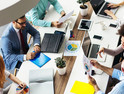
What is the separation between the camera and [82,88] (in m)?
1.74

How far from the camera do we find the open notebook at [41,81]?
69.7 inches

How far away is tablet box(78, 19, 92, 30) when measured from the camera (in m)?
2.45

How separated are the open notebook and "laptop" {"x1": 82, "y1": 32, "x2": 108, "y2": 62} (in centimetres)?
49

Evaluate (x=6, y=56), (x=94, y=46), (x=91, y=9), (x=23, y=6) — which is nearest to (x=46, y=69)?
(x=6, y=56)

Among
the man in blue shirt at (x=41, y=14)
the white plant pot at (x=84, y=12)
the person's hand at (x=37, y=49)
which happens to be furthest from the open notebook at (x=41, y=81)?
the white plant pot at (x=84, y=12)

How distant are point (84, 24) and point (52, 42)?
2.02ft

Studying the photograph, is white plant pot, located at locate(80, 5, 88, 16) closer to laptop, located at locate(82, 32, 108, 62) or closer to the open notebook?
laptop, located at locate(82, 32, 108, 62)

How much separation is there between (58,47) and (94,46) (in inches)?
18.4

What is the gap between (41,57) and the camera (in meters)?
2.13

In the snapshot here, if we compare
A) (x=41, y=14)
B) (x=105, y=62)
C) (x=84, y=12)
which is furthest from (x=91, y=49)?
(x=41, y=14)

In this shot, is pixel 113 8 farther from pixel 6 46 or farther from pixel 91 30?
pixel 6 46

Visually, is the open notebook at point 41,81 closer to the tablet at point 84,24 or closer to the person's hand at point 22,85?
the person's hand at point 22,85

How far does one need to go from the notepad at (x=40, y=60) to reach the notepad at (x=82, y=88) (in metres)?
0.51

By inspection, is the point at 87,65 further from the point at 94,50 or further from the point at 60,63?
the point at 94,50
